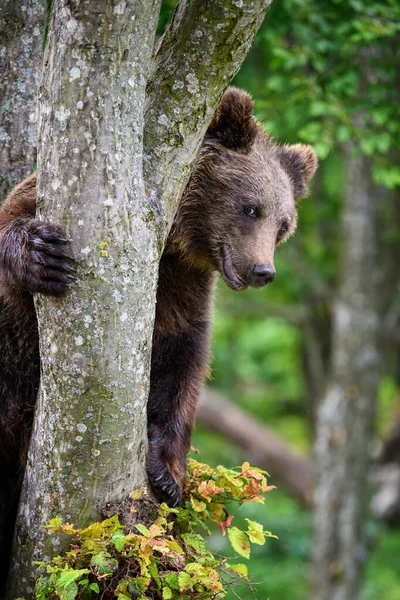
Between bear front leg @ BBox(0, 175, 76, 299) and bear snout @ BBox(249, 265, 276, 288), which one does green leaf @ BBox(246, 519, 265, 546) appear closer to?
bear snout @ BBox(249, 265, 276, 288)

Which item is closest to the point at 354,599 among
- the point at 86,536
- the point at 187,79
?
the point at 86,536

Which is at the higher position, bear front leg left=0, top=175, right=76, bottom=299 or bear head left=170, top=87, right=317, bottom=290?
bear head left=170, top=87, right=317, bottom=290

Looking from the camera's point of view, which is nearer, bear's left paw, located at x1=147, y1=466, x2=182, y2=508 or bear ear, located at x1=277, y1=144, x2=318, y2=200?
bear's left paw, located at x1=147, y1=466, x2=182, y2=508

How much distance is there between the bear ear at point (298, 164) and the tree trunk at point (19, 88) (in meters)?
1.52

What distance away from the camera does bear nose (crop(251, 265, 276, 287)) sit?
4.21 metres

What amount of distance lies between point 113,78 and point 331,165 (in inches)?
313

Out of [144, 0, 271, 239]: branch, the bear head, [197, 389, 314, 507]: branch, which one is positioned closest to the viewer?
[144, 0, 271, 239]: branch

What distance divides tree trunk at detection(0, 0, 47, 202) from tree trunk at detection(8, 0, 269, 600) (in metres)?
1.45

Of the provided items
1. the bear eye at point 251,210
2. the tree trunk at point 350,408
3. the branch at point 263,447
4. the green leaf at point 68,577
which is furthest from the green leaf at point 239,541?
the branch at point 263,447

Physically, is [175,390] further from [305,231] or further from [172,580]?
[305,231]

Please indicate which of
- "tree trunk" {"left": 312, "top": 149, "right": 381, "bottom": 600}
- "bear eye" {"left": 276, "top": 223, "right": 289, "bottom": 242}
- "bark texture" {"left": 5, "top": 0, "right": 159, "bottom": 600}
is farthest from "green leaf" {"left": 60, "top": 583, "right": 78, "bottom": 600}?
"tree trunk" {"left": 312, "top": 149, "right": 381, "bottom": 600}

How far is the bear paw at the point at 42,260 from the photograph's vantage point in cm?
298

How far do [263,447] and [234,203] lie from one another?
788 centimetres

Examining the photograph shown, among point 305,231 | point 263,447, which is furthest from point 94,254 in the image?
point 305,231
